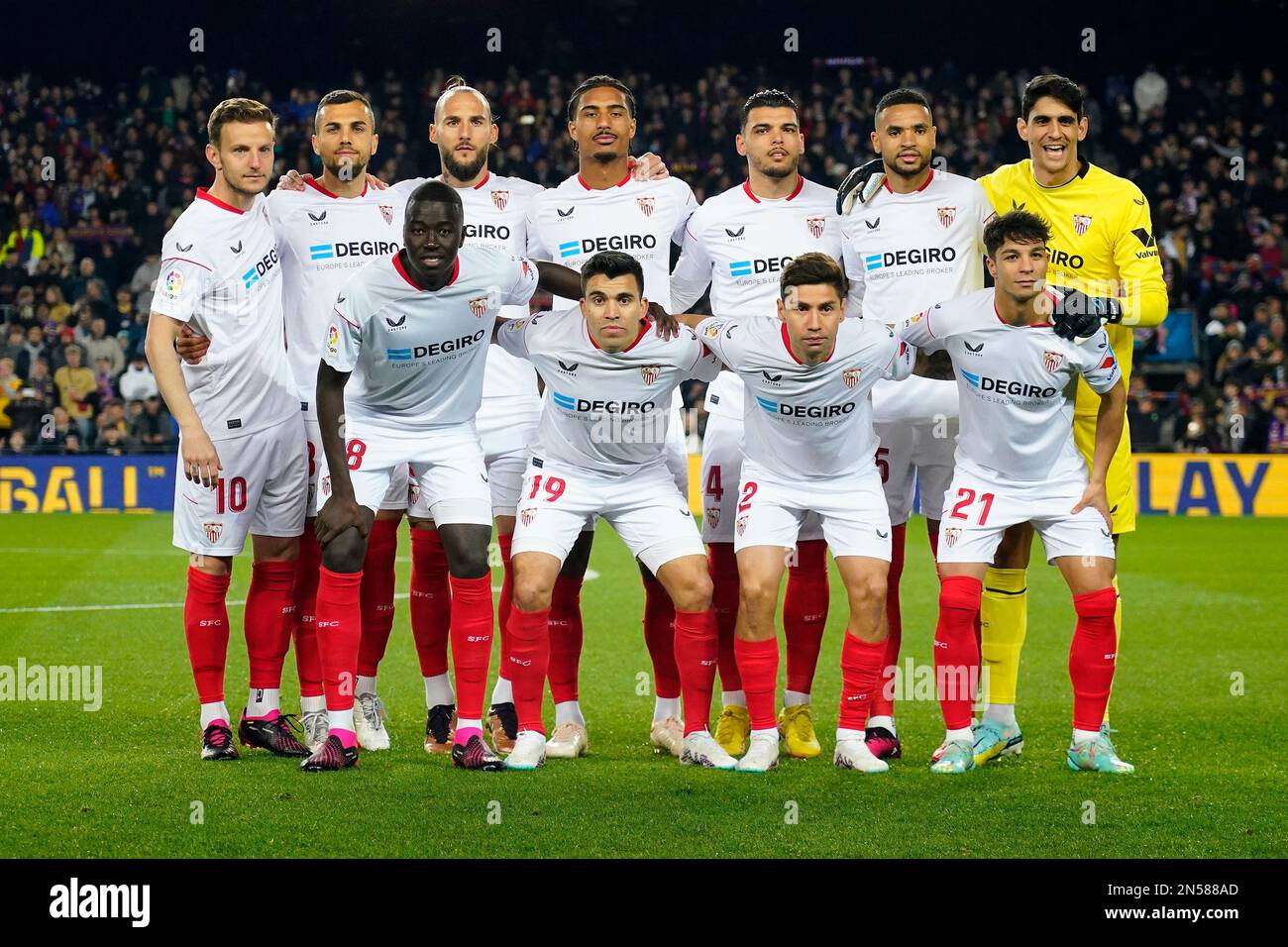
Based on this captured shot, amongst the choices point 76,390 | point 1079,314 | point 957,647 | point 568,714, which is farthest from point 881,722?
point 76,390

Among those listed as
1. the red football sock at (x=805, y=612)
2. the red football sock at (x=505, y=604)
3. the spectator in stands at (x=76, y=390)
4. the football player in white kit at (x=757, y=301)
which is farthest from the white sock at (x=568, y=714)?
the spectator in stands at (x=76, y=390)

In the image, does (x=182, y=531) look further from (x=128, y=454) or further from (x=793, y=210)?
(x=128, y=454)

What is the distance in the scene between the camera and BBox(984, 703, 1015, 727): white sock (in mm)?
6305

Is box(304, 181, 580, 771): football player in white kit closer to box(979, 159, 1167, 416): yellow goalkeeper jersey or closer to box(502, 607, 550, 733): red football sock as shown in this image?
box(502, 607, 550, 733): red football sock

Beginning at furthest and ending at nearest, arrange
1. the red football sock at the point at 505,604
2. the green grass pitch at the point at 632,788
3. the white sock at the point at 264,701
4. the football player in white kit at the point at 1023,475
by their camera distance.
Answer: the red football sock at the point at 505,604 → the white sock at the point at 264,701 → the football player in white kit at the point at 1023,475 → the green grass pitch at the point at 632,788

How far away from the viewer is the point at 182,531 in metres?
6.32

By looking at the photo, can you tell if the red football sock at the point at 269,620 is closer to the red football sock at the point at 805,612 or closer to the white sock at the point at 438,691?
the white sock at the point at 438,691

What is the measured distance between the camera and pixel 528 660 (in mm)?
6109

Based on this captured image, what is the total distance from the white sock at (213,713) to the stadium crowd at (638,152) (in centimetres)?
1380

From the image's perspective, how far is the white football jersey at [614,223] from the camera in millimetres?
6805

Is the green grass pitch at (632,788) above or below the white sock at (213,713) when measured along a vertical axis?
below

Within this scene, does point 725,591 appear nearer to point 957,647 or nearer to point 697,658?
point 697,658

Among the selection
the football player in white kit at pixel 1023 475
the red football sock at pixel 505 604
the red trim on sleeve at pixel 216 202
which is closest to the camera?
the football player in white kit at pixel 1023 475

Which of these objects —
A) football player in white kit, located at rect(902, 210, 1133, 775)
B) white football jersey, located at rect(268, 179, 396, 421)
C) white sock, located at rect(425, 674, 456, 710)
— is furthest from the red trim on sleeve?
football player in white kit, located at rect(902, 210, 1133, 775)
